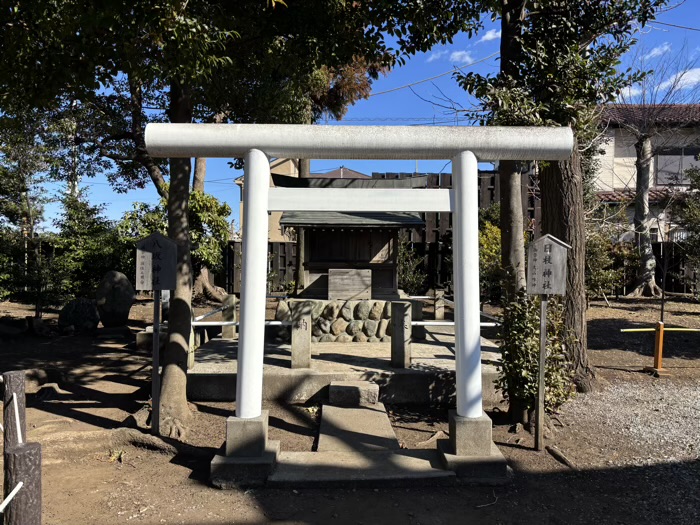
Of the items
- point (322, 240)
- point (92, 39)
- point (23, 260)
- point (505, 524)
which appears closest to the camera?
point (505, 524)

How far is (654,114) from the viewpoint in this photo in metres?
16.5

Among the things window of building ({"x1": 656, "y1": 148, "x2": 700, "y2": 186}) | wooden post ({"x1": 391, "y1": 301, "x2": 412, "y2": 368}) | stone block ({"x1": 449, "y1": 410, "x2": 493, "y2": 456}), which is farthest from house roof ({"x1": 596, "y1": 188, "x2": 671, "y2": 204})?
→ stone block ({"x1": 449, "y1": 410, "x2": 493, "y2": 456})

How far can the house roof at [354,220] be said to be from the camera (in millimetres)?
9602

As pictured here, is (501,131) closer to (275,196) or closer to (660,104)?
(275,196)

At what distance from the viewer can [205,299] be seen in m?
17.5

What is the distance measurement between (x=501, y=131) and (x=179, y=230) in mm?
3989

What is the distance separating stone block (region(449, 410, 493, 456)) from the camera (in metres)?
4.50

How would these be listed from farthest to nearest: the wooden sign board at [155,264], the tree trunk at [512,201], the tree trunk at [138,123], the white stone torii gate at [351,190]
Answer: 1. the tree trunk at [138,123]
2. the tree trunk at [512,201]
3. the wooden sign board at [155,264]
4. the white stone torii gate at [351,190]

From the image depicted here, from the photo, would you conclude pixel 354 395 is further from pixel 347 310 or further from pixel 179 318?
pixel 347 310

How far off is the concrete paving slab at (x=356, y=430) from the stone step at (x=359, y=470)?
0.24 metres

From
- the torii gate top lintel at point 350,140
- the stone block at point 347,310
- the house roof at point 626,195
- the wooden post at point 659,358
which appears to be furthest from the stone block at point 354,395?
the house roof at point 626,195

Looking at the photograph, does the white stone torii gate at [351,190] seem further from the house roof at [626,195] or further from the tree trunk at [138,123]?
the house roof at [626,195]

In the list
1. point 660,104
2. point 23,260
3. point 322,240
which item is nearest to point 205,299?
point 23,260

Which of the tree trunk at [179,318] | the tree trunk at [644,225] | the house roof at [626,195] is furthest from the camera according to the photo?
the house roof at [626,195]
